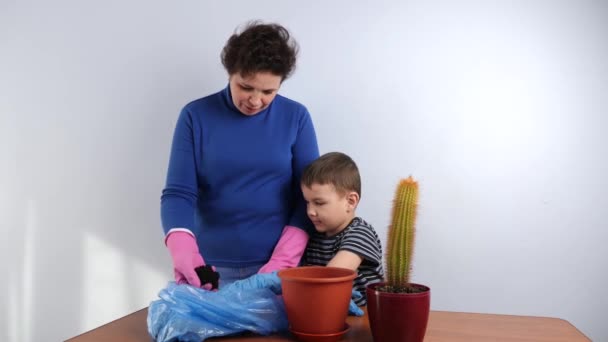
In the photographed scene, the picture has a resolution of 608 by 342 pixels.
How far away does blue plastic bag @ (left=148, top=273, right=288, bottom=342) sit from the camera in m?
0.94

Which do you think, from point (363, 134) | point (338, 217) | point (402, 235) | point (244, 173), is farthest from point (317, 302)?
point (363, 134)

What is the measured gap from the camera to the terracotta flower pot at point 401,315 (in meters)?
0.87

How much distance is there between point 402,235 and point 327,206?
0.38 meters

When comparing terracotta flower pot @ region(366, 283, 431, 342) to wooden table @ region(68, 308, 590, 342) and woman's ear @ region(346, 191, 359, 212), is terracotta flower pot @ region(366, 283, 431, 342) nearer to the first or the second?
wooden table @ region(68, 308, 590, 342)

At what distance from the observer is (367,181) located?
1.55 meters

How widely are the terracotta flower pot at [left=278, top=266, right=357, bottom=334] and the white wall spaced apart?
626 millimetres

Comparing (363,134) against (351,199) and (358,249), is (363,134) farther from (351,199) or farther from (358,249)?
(358,249)

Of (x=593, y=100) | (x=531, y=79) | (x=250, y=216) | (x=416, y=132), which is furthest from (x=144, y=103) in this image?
(x=593, y=100)

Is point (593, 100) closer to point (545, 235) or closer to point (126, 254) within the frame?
point (545, 235)

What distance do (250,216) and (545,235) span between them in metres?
0.73

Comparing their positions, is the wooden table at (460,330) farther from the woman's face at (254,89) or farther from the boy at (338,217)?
the woman's face at (254,89)

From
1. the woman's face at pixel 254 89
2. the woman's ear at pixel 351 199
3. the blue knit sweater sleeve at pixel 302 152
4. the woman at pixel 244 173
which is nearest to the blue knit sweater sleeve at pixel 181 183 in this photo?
the woman at pixel 244 173

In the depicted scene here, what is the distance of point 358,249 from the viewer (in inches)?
46.4

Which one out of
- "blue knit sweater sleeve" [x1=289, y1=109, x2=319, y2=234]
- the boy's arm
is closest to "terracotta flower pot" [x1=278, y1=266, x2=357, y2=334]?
the boy's arm
